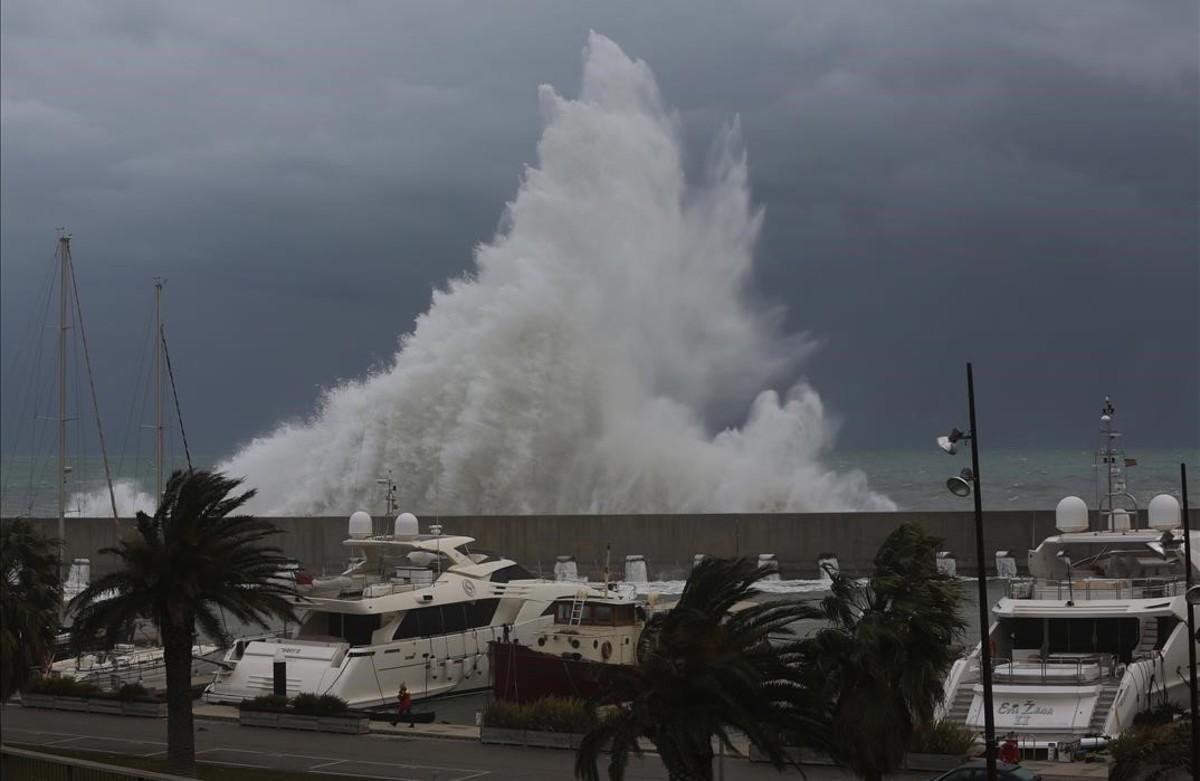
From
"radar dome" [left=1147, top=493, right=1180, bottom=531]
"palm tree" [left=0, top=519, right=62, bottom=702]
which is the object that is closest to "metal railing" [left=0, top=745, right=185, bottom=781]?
"palm tree" [left=0, top=519, right=62, bottom=702]

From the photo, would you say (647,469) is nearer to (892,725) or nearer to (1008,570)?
(1008,570)

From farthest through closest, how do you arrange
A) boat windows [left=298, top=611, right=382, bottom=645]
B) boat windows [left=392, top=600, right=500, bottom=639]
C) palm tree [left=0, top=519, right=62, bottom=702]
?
boat windows [left=392, top=600, right=500, bottom=639], boat windows [left=298, top=611, right=382, bottom=645], palm tree [left=0, top=519, right=62, bottom=702]

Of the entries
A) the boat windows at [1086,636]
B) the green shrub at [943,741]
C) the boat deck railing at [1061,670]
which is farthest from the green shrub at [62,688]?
the boat windows at [1086,636]

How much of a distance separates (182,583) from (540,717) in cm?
583

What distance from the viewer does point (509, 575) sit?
33719 mm

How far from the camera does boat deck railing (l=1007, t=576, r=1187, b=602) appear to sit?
24.7 m

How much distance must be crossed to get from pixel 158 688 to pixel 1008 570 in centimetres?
2953

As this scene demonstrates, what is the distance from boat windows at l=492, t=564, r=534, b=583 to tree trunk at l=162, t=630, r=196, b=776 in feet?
40.9

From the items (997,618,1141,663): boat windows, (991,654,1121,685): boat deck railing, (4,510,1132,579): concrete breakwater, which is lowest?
(991,654,1121,685): boat deck railing

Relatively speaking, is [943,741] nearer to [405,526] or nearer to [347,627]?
[347,627]

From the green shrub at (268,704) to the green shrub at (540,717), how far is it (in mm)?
4038

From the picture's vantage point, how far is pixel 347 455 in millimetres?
68625

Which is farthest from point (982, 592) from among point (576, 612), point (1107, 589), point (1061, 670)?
point (576, 612)

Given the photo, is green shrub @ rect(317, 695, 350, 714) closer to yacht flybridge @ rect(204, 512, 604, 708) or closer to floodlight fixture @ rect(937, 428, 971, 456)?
yacht flybridge @ rect(204, 512, 604, 708)
